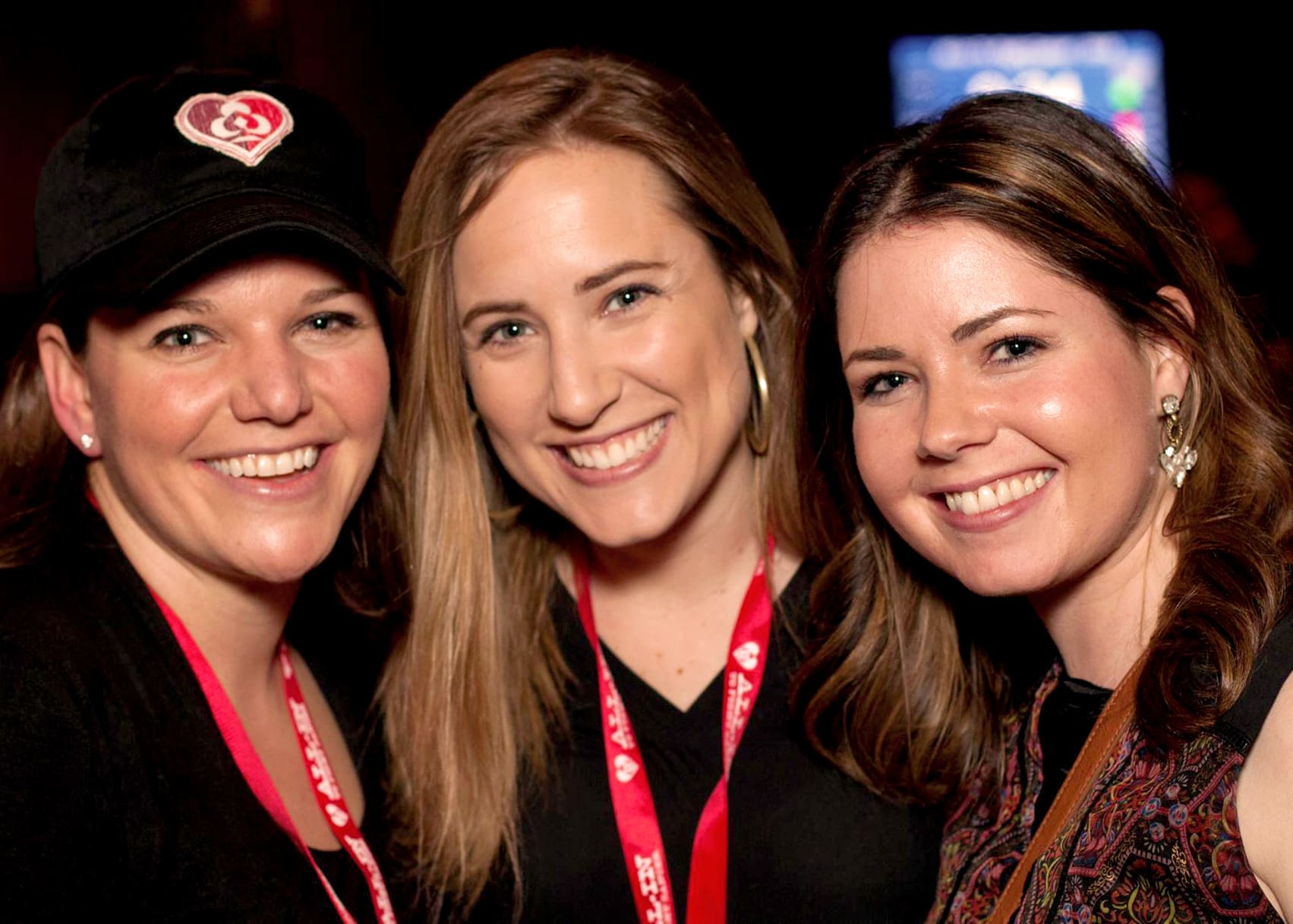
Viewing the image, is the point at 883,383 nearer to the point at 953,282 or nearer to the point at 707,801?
the point at 953,282

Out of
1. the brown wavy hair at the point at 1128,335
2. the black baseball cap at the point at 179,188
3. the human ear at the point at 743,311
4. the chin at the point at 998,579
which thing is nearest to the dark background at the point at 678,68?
the black baseball cap at the point at 179,188

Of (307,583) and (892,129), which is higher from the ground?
(892,129)

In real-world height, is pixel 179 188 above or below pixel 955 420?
above

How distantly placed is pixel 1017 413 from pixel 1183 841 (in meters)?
0.57

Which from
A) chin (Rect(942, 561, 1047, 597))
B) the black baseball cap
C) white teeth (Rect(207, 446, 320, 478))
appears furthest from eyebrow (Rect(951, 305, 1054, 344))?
white teeth (Rect(207, 446, 320, 478))

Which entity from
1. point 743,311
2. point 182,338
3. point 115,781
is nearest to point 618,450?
point 743,311

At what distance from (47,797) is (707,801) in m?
1.06

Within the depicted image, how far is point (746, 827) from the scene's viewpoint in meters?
2.19

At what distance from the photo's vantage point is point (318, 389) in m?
2.03

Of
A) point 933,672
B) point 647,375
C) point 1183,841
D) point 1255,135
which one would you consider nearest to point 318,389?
point 647,375

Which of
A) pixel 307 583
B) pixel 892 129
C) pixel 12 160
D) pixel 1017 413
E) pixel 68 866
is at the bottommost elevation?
pixel 68 866

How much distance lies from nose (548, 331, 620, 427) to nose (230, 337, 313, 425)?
0.43 meters

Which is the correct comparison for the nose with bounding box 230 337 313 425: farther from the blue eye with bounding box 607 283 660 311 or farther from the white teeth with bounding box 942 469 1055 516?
the white teeth with bounding box 942 469 1055 516

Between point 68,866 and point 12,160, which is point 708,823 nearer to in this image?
point 68,866
